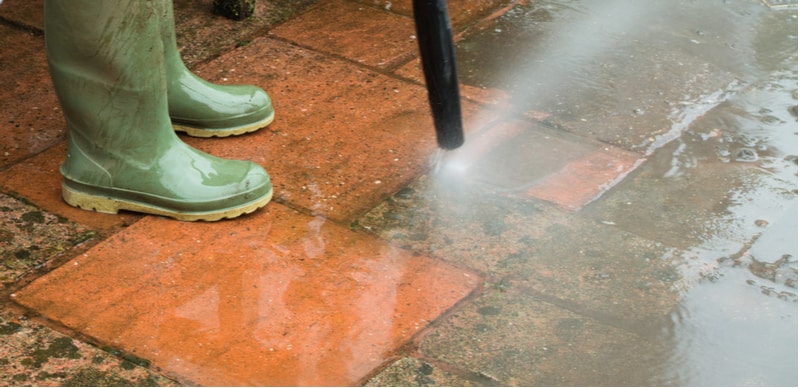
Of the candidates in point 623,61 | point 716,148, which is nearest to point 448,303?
point 716,148

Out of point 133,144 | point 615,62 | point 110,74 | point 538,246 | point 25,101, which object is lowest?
point 615,62

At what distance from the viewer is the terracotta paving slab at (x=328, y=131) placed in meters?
3.28

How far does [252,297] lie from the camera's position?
277 centimetres

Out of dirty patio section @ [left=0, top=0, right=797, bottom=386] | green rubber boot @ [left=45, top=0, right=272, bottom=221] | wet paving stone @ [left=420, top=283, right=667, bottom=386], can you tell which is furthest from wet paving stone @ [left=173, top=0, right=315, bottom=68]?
wet paving stone @ [left=420, top=283, right=667, bottom=386]

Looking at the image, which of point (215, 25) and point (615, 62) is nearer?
point (615, 62)

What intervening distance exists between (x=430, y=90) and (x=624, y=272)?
2.18ft

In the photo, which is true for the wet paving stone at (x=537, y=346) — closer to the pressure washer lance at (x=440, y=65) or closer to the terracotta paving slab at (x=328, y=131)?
the pressure washer lance at (x=440, y=65)

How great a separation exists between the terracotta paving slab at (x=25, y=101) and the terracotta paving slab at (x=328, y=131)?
0.43 metres

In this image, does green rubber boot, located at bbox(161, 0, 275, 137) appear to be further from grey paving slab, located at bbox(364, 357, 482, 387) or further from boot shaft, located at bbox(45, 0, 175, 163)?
grey paving slab, located at bbox(364, 357, 482, 387)

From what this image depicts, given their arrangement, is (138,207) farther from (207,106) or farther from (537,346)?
(537,346)

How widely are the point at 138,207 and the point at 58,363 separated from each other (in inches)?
27.5

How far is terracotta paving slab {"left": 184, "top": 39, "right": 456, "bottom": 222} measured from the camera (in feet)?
10.7

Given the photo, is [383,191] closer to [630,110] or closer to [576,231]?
[576,231]

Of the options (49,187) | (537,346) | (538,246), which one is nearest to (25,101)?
(49,187)
